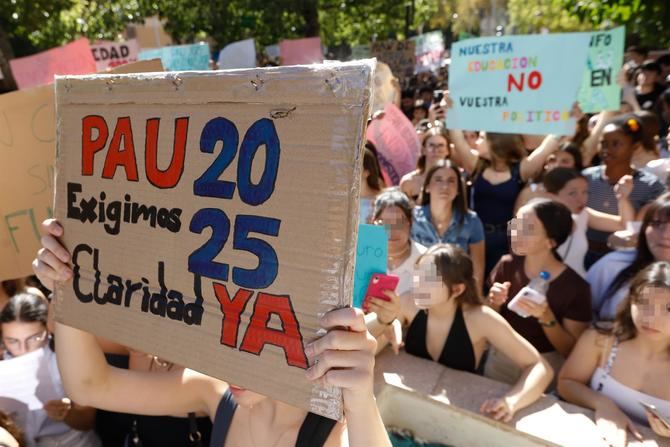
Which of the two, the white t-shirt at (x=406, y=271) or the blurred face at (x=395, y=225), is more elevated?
the blurred face at (x=395, y=225)

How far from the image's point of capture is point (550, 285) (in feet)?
7.46

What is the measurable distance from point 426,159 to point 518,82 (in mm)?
872

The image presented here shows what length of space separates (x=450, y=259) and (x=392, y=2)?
17710 millimetres

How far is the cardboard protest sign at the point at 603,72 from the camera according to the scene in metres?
4.23

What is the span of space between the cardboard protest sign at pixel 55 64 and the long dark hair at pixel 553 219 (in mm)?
4283

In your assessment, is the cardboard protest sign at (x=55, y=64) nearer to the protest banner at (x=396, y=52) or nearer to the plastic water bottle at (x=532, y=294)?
the plastic water bottle at (x=532, y=294)

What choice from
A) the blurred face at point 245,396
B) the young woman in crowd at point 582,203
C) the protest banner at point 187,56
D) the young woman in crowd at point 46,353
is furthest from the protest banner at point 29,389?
the protest banner at point 187,56

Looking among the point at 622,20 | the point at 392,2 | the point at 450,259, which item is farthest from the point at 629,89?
the point at 392,2

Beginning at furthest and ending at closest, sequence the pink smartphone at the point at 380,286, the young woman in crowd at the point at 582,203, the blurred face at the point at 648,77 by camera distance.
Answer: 1. the blurred face at the point at 648,77
2. the young woman in crowd at the point at 582,203
3. the pink smartphone at the point at 380,286

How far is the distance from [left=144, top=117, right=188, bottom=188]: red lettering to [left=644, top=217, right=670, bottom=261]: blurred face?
203 cm

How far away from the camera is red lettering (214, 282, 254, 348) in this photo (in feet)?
3.63

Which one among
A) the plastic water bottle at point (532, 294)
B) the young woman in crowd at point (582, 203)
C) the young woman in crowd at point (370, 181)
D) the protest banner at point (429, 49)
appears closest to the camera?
the plastic water bottle at point (532, 294)

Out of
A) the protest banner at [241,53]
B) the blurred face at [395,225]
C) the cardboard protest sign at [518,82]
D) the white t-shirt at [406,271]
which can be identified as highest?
the protest banner at [241,53]

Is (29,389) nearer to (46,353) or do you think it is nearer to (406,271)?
(46,353)
